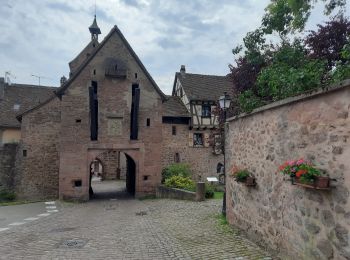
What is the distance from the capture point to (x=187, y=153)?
32.6 meters

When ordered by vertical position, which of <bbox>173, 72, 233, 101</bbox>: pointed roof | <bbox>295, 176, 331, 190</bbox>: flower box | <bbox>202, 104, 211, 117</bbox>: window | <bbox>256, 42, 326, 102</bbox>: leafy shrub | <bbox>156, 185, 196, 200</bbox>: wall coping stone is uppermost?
<bbox>173, 72, 233, 101</bbox>: pointed roof

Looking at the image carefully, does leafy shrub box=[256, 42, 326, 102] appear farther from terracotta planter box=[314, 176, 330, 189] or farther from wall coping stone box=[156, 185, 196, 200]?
wall coping stone box=[156, 185, 196, 200]

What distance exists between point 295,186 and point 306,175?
3.55 feet

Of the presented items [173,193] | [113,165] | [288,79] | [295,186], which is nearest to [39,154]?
[173,193]

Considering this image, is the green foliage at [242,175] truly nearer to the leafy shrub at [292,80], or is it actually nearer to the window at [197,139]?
the leafy shrub at [292,80]

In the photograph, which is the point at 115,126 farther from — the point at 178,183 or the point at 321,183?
the point at 321,183

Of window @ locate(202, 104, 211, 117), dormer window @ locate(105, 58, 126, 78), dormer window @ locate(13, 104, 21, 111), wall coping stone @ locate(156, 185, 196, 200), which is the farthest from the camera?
dormer window @ locate(13, 104, 21, 111)

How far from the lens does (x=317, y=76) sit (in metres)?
7.77

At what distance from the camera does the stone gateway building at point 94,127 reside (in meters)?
21.0


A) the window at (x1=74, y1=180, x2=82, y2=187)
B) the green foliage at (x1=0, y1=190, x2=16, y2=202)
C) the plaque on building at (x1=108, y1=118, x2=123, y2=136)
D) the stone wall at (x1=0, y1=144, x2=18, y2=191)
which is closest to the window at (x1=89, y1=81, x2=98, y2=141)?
the plaque on building at (x1=108, y1=118, x2=123, y2=136)

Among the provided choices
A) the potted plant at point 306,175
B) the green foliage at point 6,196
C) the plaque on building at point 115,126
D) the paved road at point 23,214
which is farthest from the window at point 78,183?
the potted plant at point 306,175

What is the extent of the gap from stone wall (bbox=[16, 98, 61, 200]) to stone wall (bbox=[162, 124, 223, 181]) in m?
10.6

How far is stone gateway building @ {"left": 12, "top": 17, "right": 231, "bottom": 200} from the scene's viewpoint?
68.9ft

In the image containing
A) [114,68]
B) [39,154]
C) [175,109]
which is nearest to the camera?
[114,68]
